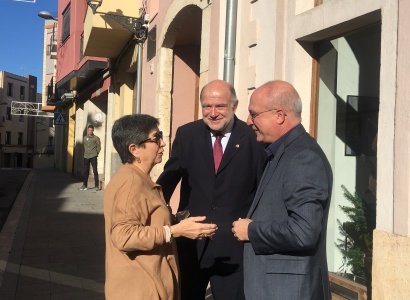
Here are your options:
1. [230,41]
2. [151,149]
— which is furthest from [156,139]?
[230,41]

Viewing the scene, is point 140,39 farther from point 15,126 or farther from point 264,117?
point 15,126

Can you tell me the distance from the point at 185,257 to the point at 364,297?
1.91 metres

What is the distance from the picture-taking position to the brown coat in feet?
7.84

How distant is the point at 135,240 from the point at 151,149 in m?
0.56

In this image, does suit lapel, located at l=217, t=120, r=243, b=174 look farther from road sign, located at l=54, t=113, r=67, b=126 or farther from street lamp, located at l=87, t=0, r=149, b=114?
road sign, located at l=54, t=113, r=67, b=126

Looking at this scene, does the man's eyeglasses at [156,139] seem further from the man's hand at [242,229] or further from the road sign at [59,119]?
the road sign at [59,119]

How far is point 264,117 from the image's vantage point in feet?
7.78

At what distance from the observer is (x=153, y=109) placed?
1012 centimetres

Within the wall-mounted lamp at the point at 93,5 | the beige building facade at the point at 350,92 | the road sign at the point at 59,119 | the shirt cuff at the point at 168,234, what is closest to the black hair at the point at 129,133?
the shirt cuff at the point at 168,234

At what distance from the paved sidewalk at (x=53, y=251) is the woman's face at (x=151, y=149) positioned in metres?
3.02

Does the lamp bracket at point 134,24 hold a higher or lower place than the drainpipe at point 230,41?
higher

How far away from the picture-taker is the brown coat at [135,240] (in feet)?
7.84

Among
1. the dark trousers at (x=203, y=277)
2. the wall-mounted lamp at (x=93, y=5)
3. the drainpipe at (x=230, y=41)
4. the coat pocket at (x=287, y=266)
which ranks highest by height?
the wall-mounted lamp at (x=93, y=5)

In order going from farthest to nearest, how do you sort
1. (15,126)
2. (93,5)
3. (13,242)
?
1. (15,126)
2. (93,5)
3. (13,242)
